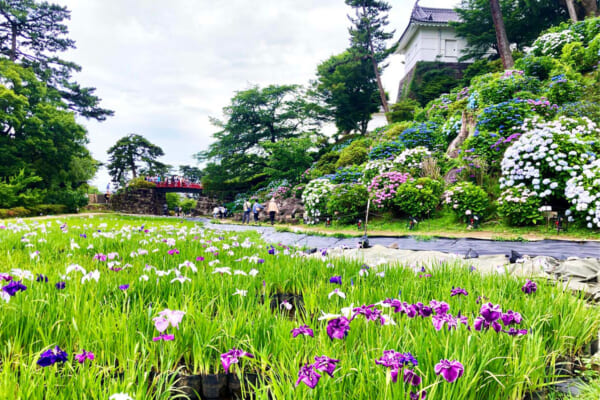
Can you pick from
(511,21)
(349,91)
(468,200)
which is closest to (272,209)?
(468,200)

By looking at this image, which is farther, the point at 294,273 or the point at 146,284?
the point at 294,273

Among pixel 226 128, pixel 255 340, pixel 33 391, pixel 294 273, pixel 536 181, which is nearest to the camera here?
pixel 33 391

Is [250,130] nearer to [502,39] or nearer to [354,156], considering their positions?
[354,156]

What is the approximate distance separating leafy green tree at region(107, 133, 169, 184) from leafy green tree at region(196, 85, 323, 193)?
2439cm

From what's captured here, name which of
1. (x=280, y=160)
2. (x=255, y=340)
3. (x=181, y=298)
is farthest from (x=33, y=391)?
(x=280, y=160)

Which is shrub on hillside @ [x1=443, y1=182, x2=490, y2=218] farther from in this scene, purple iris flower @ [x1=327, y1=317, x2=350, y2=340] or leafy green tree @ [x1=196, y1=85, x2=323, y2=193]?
leafy green tree @ [x1=196, y1=85, x2=323, y2=193]

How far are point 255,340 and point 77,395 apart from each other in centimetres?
74

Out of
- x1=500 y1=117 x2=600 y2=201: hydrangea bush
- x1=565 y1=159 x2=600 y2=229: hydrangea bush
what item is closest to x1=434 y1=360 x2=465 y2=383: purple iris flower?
x1=565 y1=159 x2=600 y2=229: hydrangea bush

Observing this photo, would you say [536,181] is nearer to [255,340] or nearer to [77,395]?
[255,340]

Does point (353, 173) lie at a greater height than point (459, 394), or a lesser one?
greater

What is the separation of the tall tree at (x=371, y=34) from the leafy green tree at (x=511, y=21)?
18.3 ft

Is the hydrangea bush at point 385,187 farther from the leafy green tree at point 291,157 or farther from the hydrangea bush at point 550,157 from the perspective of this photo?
the leafy green tree at point 291,157

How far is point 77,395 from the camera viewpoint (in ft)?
3.89

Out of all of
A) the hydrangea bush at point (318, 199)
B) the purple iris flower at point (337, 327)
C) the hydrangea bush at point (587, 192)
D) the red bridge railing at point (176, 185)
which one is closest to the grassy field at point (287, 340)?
the purple iris flower at point (337, 327)
